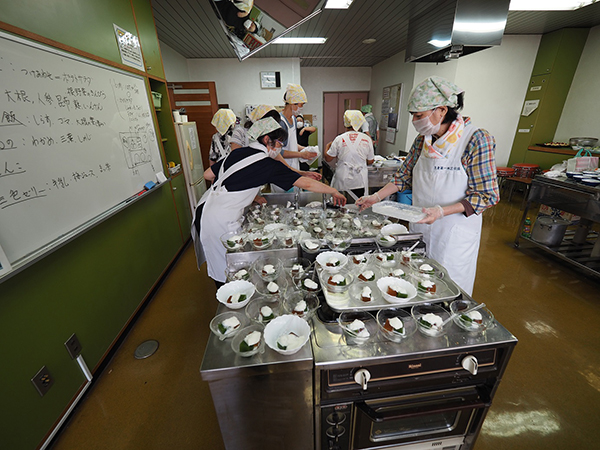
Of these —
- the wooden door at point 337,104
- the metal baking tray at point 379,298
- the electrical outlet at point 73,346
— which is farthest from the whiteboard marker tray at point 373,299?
the wooden door at point 337,104

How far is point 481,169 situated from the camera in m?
1.41

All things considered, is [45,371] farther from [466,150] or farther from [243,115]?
[243,115]

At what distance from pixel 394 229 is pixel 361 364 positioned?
0.93 metres

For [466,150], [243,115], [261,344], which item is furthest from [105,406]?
[243,115]

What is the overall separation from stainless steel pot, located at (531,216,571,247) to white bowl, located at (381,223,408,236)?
2595 millimetres

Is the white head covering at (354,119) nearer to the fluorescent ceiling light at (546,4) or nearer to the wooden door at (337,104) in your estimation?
the fluorescent ceiling light at (546,4)

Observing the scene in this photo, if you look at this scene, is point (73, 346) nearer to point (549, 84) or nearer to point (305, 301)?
point (305, 301)

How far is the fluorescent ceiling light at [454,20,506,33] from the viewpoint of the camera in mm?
2727

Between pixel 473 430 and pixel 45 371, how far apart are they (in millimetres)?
2125

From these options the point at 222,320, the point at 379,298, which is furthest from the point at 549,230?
the point at 222,320

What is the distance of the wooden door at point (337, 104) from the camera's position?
7801mm

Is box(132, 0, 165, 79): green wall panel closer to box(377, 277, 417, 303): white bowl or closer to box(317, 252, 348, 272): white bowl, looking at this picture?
box(317, 252, 348, 272): white bowl

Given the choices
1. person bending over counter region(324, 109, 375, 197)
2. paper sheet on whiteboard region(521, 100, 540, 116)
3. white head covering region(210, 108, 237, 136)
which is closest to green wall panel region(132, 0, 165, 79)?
white head covering region(210, 108, 237, 136)

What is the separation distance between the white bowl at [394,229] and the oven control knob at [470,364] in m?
0.74
